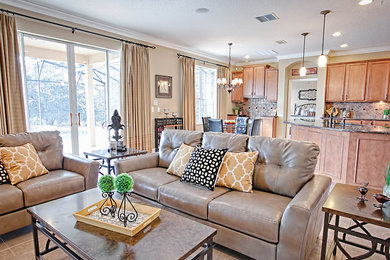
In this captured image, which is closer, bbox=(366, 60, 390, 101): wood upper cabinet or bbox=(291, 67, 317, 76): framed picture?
bbox=(366, 60, 390, 101): wood upper cabinet

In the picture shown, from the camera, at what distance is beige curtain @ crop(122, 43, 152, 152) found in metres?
4.85

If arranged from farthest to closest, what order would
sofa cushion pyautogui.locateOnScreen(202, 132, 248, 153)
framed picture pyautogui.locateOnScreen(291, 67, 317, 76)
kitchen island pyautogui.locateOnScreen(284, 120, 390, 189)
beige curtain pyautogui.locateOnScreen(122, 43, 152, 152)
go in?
framed picture pyautogui.locateOnScreen(291, 67, 317, 76) → beige curtain pyautogui.locateOnScreen(122, 43, 152, 152) → kitchen island pyautogui.locateOnScreen(284, 120, 390, 189) → sofa cushion pyautogui.locateOnScreen(202, 132, 248, 153)

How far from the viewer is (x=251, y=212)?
1.78m

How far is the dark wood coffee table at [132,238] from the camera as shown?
4.07 feet

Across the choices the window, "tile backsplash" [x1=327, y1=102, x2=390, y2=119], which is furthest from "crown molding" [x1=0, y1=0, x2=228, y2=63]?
"tile backsplash" [x1=327, y1=102, x2=390, y2=119]

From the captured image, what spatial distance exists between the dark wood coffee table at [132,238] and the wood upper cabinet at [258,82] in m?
6.99

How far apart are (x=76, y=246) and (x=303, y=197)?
1.58 meters

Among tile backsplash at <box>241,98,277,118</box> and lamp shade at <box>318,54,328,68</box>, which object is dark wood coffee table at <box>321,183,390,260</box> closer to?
lamp shade at <box>318,54,328,68</box>

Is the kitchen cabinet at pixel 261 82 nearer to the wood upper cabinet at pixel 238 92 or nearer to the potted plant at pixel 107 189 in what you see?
the wood upper cabinet at pixel 238 92

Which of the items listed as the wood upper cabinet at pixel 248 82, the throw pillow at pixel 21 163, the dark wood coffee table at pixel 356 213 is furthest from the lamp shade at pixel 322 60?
the throw pillow at pixel 21 163

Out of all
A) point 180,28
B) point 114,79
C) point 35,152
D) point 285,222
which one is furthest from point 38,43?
point 285,222

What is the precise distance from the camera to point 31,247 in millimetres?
2094

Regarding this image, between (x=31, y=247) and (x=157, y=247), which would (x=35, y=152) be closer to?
(x=31, y=247)

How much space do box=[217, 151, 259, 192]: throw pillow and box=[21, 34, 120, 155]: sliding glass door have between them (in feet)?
9.09
